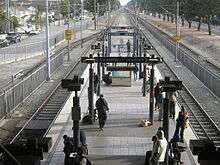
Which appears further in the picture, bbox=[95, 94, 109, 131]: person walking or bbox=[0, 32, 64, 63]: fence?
bbox=[0, 32, 64, 63]: fence

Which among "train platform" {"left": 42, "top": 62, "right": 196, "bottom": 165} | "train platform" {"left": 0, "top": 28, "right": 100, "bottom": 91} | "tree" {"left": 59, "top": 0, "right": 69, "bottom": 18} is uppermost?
"tree" {"left": 59, "top": 0, "right": 69, "bottom": 18}

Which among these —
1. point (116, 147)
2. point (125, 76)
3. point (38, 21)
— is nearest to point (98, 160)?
point (116, 147)

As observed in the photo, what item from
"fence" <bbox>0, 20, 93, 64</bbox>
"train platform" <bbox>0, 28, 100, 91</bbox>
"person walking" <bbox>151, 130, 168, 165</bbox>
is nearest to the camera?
"person walking" <bbox>151, 130, 168, 165</bbox>

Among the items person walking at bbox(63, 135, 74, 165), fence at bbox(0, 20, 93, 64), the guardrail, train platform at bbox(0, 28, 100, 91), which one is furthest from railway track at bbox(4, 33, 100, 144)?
fence at bbox(0, 20, 93, 64)

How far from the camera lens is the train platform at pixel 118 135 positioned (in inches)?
559

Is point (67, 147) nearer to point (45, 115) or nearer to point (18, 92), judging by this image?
point (45, 115)

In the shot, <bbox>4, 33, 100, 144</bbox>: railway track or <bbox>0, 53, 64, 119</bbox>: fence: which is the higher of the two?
<bbox>0, 53, 64, 119</bbox>: fence

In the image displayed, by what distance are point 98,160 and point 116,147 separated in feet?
5.16

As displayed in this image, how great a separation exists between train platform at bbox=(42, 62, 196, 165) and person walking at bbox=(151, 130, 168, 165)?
5.70 ft

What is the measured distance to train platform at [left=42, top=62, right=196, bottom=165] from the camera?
14211 mm

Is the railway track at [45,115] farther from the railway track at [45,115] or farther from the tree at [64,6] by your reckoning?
the tree at [64,6]

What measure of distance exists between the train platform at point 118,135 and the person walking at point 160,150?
1.74 meters

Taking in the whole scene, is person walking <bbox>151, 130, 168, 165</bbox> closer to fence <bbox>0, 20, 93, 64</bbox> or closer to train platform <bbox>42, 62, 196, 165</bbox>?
train platform <bbox>42, 62, 196, 165</bbox>

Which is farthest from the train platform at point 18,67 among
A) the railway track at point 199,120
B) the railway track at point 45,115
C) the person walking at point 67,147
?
the person walking at point 67,147
